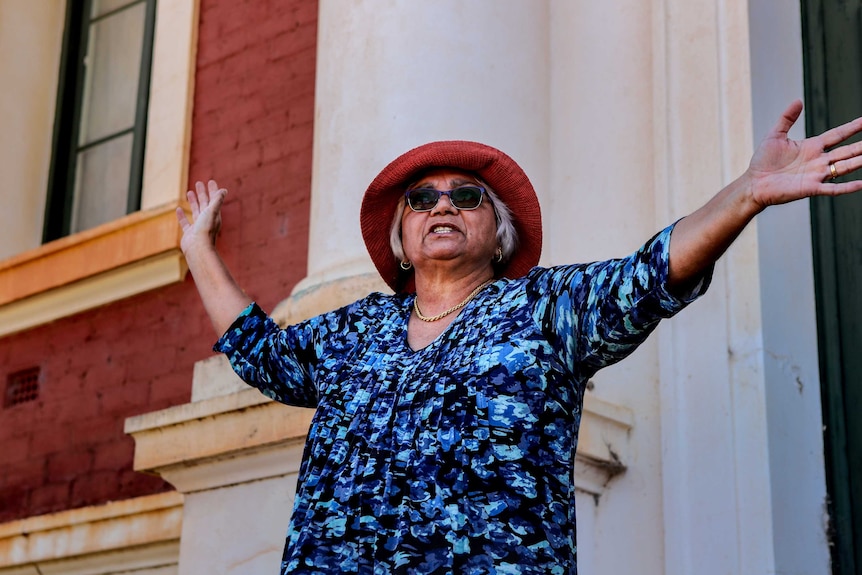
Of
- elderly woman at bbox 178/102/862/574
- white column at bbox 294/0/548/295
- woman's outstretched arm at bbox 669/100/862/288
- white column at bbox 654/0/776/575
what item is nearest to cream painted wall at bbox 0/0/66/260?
white column at bbox 294/0/548/295

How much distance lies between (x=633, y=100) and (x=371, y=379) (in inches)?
90.9

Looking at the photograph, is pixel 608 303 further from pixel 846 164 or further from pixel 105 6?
pixel 105 6

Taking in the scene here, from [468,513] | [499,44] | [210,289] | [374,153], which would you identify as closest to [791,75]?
[499,44]

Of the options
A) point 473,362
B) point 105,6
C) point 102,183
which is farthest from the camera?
A: point 105,6

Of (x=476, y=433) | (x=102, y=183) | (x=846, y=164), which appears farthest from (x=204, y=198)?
(x=102, y=183)

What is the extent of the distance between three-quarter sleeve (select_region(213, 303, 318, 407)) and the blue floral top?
0.21 m

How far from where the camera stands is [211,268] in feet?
12.8

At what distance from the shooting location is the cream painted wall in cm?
784

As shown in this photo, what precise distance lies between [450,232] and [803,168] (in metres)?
0.92

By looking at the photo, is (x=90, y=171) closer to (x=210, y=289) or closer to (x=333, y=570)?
(x=210, y=289)

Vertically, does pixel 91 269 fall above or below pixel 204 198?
above

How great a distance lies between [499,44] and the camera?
5387mm

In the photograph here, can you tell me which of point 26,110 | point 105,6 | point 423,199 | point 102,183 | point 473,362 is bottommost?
point 473,362

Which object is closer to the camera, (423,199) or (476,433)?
(476,433)
